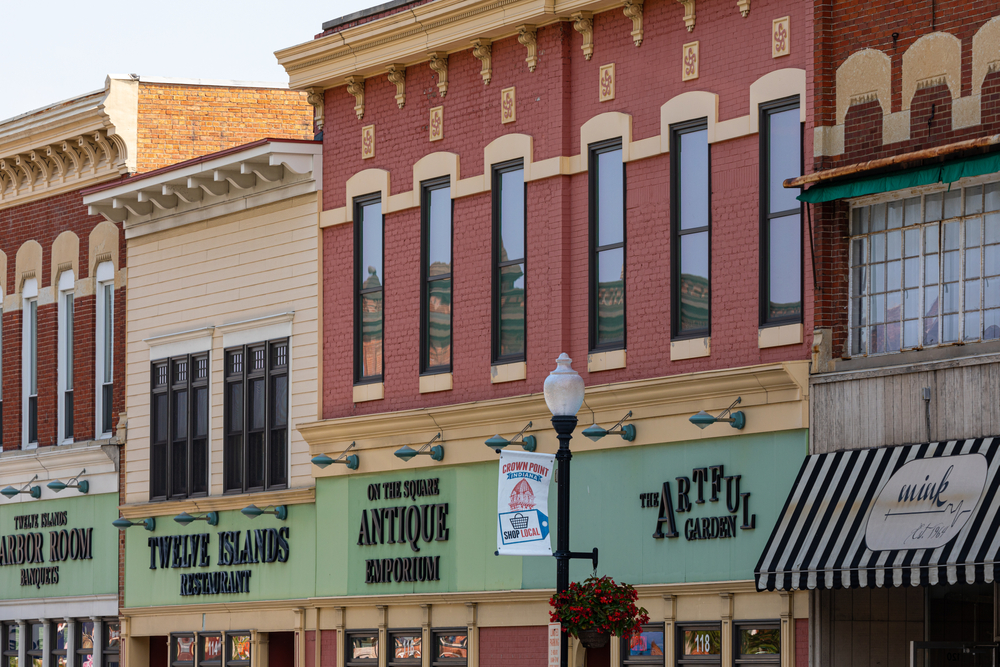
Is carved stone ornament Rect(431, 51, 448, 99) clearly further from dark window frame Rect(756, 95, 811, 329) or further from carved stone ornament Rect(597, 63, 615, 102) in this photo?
dark window frame Rect(756, 95, 811, 329)

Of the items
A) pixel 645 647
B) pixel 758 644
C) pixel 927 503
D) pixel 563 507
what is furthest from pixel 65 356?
pixel 927 503

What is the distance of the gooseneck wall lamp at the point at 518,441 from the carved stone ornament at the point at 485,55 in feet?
15.9

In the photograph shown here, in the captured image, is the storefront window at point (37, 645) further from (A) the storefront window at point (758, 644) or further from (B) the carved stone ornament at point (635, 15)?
(B) the carved stone ornament at point (635, 15)

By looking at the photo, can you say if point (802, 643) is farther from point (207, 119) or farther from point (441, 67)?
point (207, 119)

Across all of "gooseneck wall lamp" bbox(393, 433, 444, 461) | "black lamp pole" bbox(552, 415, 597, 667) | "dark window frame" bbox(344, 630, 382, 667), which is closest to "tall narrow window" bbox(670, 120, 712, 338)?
"gooseneck wall lamp" bbox(393, 433, 444, 461)

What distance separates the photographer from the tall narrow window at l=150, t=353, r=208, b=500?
30531mm

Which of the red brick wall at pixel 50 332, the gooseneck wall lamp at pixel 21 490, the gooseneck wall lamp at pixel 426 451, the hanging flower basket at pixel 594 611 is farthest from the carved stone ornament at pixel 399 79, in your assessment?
the gooseneck wall lamp at pixel 21 490

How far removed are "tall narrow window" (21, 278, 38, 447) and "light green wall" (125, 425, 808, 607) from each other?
4.48 m

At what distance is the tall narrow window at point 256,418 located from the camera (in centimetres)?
2884

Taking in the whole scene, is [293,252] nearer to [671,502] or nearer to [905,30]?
[671,502]

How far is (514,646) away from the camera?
80.1 ft

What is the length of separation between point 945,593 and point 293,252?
12.4m

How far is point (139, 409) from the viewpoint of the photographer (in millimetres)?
31906

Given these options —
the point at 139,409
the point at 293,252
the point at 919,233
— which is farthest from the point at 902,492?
the point at 139,409
